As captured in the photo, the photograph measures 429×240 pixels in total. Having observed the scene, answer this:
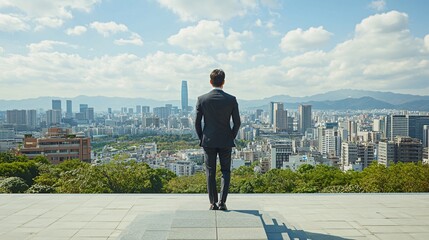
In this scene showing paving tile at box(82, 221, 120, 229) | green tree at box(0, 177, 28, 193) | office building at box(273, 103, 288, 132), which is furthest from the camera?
office building at box(273, 103, 288, 132)

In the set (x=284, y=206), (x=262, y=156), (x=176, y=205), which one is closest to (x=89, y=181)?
(x=176, y=205)

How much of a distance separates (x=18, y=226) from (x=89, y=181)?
463 cm

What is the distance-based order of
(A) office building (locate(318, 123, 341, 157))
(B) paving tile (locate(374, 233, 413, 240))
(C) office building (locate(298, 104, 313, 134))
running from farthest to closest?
(C) office building (locate(298, 104, 313, 134)), (A) office building (locate(318, 123, 341, 157)), (B) paving tile (locate(374, 233, 413, 240))

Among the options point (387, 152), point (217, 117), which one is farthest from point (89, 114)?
point (217, 117)

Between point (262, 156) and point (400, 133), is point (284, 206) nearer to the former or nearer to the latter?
point (262, 156)

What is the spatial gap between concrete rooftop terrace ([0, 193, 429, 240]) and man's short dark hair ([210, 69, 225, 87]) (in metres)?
1.21

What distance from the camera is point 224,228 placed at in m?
3.24

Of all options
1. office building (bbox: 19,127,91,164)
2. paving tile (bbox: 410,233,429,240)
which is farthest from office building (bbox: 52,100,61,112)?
paving tile (bbox: 410,233,429,240)

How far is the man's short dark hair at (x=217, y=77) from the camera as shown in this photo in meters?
3.88

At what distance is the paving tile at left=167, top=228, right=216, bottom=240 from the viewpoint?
305cm

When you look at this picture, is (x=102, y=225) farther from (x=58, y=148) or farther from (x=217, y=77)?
(x=58, y=148)

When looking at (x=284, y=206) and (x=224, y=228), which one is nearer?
(x=224, y=228)

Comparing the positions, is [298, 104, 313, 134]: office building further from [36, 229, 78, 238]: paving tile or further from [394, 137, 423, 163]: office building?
[36, 229, 78, 238]: paving tile

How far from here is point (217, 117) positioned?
387 centimetres
